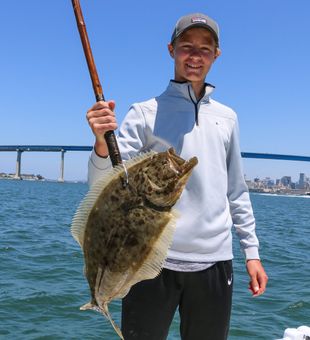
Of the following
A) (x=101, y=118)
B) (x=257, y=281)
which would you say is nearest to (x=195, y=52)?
(x=101, y=118)

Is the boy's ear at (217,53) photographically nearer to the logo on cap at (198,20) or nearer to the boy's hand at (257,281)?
the logo on cap at (198,20)

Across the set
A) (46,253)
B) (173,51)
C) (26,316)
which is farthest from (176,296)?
(46,253)

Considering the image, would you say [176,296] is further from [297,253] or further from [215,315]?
[297,253]

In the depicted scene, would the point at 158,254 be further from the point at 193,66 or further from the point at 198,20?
the point at 198,20

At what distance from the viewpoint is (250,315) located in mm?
6949

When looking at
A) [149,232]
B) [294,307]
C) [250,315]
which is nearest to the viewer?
[149,232]

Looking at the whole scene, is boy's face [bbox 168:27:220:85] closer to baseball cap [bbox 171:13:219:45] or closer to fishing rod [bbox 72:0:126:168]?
baseball cap [bbox 171:13:219:45]

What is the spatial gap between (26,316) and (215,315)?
4291mm

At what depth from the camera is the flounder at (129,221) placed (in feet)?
6.26

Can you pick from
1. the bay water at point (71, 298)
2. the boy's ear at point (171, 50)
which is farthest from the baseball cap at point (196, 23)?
the bay water at point (71, 298)

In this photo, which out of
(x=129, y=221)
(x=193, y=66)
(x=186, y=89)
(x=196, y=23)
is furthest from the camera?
(x=186, y=89)

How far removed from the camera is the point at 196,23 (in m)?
2.51

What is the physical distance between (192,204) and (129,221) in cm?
77

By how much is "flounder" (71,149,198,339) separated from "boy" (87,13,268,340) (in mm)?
534
